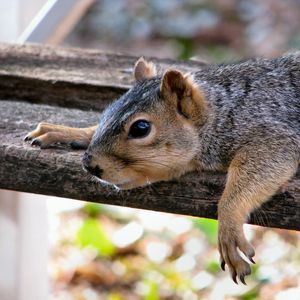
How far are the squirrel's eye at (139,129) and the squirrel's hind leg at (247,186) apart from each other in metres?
0.15

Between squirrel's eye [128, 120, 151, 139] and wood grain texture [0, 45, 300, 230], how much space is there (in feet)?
0.28

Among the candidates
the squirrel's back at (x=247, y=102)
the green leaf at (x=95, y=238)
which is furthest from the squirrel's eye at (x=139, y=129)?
the green leaf at (x=95, y=238)

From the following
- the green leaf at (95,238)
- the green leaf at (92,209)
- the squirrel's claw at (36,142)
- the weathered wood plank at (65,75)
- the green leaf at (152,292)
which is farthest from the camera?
the green leaf at (92,209)

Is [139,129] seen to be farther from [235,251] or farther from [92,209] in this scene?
[92,209]

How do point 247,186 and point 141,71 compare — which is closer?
point 247,186

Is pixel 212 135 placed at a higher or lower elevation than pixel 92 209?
higher

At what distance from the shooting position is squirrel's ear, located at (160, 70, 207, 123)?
1.48 m

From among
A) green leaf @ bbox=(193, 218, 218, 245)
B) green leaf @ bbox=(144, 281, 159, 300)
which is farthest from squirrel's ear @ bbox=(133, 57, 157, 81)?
green leaf @ bbox=(193, 218, 218, 245)

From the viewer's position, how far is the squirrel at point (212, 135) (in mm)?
1409

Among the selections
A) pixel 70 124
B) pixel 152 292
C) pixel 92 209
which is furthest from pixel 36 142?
pixel 92 209

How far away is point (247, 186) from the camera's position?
1433 millimetres

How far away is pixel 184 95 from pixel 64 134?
22cm

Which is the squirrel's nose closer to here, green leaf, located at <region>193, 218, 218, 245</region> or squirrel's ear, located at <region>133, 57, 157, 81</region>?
squirrel's ear, located at <region>133, 57, 157, 81</region>

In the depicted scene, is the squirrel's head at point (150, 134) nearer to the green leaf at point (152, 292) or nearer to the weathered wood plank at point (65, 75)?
the weathered wood plank at point (65, 75)
